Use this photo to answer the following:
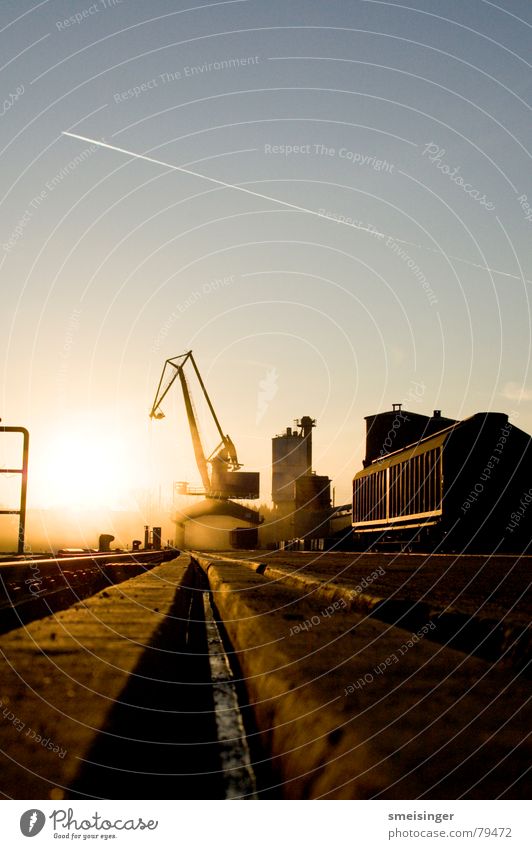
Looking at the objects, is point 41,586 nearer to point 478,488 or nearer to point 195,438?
point 478,488

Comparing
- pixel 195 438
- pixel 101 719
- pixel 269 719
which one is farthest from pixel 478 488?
pixel 195 438

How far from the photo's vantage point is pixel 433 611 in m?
3.66

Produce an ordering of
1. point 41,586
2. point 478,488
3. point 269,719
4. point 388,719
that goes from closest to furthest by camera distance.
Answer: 1. point 388,719
2. point 269,719
3. point 41,586
4. point 478,488

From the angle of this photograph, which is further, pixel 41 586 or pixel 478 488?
pixel 478 488

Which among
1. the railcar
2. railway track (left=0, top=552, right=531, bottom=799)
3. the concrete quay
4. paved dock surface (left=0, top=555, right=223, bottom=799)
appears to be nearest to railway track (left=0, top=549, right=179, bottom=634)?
paved dock surface (left=0, top=555, right=223, bottom=799)

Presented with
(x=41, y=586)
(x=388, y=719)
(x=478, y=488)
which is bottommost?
(x=41, y=586)

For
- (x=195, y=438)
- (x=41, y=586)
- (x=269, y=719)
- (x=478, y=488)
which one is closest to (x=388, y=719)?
(x=269, y=719)

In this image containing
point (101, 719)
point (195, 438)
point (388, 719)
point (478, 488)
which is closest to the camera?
point (388, 719)

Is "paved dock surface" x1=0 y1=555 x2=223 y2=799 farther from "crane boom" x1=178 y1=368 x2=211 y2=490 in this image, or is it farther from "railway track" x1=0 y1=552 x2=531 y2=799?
"crane boom" x1=178 y1=368 x2=211 y2=490

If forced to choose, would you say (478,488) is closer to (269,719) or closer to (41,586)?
(41,586)

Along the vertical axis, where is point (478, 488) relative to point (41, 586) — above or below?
above
